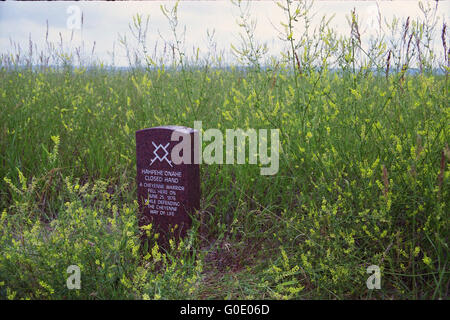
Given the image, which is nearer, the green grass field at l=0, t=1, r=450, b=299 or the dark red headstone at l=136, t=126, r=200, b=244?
the green grass field at l=0, t=1, r=450, b=299

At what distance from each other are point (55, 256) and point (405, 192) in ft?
7.10

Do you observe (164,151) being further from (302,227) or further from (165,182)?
(302,227)

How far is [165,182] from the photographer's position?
3.12m

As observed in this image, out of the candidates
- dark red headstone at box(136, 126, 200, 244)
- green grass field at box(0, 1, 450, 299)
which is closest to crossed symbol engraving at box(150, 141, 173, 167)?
dark red headstone at box(136, 126, 200, 244)

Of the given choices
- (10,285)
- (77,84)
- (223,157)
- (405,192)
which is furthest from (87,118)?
(405,192)

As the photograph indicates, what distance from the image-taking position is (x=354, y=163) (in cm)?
270

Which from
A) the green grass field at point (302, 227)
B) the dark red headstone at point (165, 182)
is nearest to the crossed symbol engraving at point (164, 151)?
the dark red headstone at point (165, 182)

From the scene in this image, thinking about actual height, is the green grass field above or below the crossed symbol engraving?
below

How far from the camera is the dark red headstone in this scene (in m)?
3.05

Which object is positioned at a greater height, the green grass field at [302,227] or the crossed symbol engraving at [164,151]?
the crossed symbol engraving at [164,151]

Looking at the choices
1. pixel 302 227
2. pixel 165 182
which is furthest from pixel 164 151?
pixel 302 227

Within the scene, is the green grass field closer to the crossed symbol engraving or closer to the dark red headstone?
the dark red headstone

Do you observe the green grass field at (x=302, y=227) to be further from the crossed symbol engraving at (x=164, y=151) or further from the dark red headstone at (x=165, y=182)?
the crossed symbol engraving at (x=164, y=151)

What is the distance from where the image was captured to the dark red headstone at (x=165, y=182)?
10.00 ft
